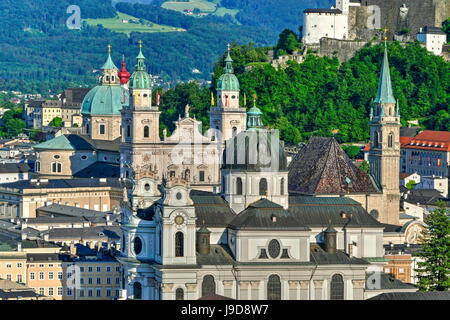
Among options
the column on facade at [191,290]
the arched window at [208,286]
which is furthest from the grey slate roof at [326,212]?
the column on facade at [191,290]

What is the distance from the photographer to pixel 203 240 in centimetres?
4859

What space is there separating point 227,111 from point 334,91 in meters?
34.9

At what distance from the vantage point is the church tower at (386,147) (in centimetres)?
6981

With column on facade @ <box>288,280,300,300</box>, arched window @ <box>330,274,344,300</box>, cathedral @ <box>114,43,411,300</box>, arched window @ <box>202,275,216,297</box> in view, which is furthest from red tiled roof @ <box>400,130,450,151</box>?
arched window @ <box>202,275,216,297</box>

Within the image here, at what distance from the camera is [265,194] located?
170ft

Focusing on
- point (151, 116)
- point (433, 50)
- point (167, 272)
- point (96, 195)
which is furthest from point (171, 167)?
point (433, 50)

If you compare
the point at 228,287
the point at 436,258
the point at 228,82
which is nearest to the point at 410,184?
the point at 228,82

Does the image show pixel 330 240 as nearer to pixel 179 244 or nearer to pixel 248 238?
pixel 248 238

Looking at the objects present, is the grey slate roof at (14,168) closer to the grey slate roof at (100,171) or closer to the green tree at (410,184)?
the grey slate roof at (100,171)

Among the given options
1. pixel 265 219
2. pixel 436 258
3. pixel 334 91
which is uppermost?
pixel 334 91

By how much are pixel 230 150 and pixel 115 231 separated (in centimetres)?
1648

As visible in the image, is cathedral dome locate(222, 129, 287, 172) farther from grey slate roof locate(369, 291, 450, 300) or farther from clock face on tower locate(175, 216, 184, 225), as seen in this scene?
grey slate roof locate(369, 291, 450, 300)

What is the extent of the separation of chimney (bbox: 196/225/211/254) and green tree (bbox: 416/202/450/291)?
7211 millimetres

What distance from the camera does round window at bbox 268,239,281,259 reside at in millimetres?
48562
